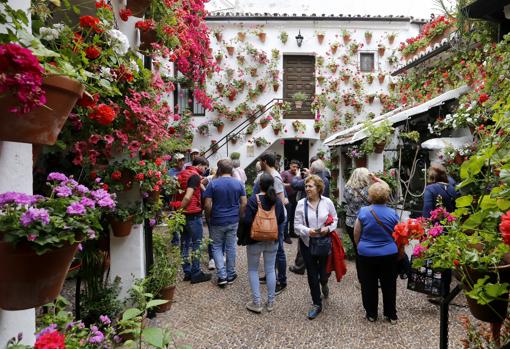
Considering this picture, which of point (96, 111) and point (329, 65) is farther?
point (329, 65)

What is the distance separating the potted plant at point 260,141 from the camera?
496 inches

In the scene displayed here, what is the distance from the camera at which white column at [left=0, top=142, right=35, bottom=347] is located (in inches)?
55.0

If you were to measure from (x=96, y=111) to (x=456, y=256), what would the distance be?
217cm

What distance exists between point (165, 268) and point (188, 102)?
30.1 feet

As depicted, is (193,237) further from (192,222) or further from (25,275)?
(25,275)

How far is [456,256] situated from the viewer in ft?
5.98

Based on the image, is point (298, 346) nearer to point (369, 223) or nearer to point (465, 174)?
point (369, 223)

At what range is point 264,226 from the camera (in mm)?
4438

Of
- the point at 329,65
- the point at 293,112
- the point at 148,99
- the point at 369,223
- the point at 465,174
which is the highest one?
the point at 329,65

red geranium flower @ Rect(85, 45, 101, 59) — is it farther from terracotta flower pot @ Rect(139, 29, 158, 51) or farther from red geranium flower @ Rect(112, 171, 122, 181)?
terracotta flower pot @ Rect(139, 29, 158, 51)

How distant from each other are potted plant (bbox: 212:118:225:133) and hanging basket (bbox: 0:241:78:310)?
11.6m

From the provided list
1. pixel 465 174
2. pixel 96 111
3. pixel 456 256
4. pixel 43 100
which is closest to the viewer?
pixel 43 100

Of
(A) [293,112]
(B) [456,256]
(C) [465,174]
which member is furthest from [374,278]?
(A) [293,112]

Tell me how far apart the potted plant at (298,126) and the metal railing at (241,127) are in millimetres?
1023
